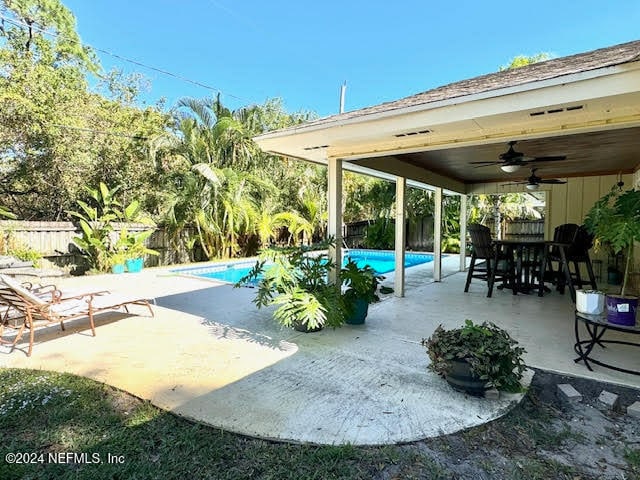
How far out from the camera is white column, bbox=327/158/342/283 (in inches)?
211

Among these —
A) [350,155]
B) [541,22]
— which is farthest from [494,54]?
[350,155]

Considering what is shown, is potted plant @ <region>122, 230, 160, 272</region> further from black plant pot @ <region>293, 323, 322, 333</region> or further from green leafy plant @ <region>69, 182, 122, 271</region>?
black plant pot @ <region>293, 323, 322, 333</region>

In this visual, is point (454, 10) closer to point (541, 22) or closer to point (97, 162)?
point (541, 22)

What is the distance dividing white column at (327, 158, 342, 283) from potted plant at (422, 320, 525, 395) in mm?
2506

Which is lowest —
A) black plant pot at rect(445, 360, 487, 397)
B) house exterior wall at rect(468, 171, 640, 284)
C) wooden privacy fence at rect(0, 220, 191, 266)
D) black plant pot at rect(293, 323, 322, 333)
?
black plant pot at rect(293, 323, 322, 333)

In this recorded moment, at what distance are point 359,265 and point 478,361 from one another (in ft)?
36.5

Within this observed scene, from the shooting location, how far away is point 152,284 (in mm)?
8148

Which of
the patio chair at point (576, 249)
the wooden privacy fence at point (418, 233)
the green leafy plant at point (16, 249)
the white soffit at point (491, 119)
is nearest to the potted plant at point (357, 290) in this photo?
the white soffit at point (491, 119)

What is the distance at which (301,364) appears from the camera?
3.59 meters

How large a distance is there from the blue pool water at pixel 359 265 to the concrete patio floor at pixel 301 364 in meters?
3.27

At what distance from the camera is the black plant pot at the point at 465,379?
284 centimetres

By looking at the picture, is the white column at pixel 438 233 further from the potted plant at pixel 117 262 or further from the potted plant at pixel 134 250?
the potted plant at pixel 117 262

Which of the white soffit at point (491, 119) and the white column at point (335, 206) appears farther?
the white column at point (335, 206)

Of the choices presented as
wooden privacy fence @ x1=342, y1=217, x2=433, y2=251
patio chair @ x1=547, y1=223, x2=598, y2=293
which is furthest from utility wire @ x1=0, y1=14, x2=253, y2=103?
patio chair @ x1=547, y1=223, x2=598, y2=293
